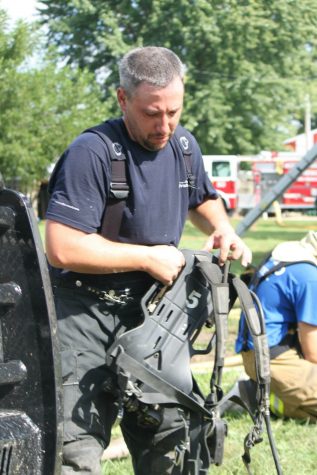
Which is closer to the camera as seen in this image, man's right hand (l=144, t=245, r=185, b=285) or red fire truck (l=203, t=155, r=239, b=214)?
man's right hand (l=144, t=245, r=185, b=285)

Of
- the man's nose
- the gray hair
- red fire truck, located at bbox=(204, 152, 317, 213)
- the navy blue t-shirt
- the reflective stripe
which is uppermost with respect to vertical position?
the gray hair

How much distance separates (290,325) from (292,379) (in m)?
0.30

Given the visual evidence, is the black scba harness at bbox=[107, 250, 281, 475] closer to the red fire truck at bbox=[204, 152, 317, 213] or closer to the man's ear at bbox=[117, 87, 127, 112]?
the man's ear at bbox=[117, 87, 127, 112]

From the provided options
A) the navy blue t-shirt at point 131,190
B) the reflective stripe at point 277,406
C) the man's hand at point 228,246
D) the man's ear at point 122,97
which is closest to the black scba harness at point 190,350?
the man's hand at point 228,246

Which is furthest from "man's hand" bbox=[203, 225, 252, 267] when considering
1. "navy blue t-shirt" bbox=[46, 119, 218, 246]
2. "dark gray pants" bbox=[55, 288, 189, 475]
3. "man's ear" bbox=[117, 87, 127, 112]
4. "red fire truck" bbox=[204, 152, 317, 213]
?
"red fire truck" bbox=[204, 152, 317, 213]

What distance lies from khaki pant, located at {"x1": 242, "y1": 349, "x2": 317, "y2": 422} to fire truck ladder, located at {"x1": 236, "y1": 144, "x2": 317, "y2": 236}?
489 centimetres

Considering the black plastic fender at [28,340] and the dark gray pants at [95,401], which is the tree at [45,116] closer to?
the dark gray pants at [95,401]

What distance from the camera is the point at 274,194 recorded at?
10.3 meters

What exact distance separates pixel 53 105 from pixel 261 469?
76.6 ft

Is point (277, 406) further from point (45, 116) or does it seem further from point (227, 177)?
point (227, 177)

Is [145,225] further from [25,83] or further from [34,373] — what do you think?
[25,83]

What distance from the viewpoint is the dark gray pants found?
2848mm

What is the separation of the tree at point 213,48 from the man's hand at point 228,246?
25745 mm

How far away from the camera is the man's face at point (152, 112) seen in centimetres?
282
